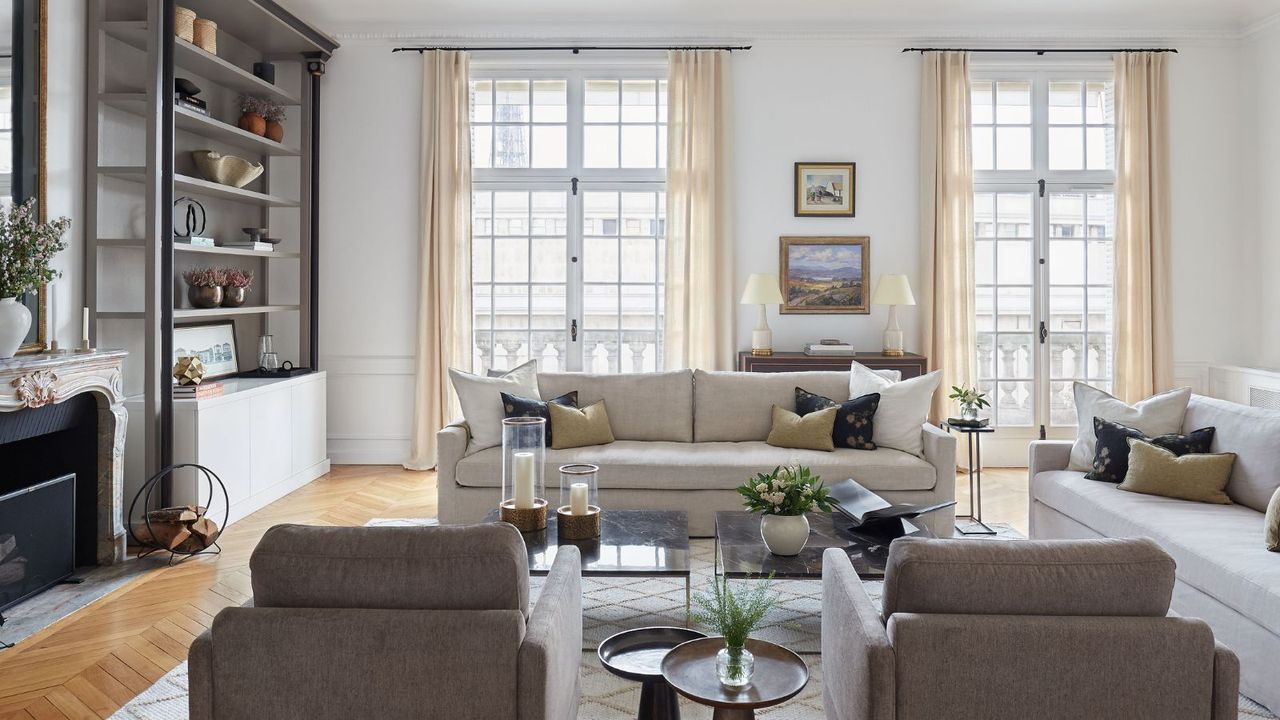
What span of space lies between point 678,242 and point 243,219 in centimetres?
316

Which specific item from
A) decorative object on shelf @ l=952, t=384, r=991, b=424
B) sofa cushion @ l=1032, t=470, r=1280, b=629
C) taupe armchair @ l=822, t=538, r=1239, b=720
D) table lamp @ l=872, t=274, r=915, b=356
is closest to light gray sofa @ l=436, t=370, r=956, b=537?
decorative object on shelf @ l=952, t=384, r=991, b=424

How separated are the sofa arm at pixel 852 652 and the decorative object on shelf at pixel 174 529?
3.15 m

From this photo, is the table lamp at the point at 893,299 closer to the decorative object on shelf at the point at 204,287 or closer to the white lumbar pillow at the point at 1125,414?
the white lumbar pillow at the point at 1125,414

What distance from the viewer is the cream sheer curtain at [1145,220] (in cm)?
645

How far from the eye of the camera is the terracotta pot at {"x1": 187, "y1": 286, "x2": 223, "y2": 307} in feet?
17.7

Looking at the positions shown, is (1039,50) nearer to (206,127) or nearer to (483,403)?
(483,403)

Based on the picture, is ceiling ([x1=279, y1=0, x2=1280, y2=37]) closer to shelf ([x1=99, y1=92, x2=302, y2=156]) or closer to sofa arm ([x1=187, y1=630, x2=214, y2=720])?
shelf ([x1=99, y1=92, x2=302, y2=156])

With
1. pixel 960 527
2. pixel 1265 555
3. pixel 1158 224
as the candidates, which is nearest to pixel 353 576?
pixel 1265 555

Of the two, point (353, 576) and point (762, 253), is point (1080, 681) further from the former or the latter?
point (762, 253)

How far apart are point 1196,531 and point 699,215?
406 cm

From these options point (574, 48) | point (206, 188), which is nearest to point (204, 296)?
point (206, 188)

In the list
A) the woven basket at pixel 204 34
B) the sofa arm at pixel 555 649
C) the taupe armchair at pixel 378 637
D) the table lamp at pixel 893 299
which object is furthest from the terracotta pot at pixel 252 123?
the taupe armchair at pixel 378 637

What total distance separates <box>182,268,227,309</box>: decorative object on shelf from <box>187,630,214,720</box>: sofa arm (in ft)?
13.9

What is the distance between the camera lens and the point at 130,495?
462cm
